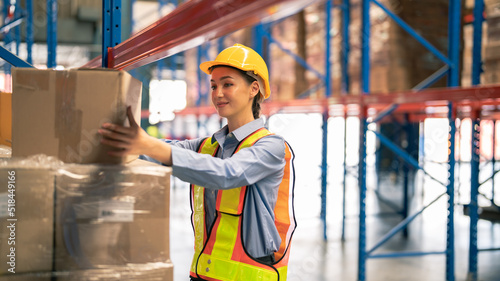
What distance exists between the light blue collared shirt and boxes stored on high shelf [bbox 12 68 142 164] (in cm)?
28

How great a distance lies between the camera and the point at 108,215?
162 centimetres

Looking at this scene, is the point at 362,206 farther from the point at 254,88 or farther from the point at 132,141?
the point at 132,141

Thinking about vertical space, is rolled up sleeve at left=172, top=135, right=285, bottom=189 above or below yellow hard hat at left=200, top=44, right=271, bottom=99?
below

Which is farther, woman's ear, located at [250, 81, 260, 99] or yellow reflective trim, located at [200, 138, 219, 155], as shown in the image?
yellow reflective trim, located at [200, 138, 219, 155]

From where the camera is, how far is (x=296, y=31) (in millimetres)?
9414

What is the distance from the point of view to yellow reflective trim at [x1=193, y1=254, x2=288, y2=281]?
212cm

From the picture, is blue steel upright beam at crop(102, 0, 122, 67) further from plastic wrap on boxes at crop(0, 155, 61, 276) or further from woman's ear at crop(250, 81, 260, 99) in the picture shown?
plastic wrap on boxes at crop(0, 155, 61, 276)

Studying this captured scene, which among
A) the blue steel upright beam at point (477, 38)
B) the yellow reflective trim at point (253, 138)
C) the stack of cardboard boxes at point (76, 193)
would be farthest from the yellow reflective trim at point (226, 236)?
the blue steel upright beam at point (477, 38)

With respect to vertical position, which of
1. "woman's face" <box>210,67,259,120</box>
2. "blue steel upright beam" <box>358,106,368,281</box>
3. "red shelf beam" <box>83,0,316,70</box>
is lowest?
"blue steel upright beam" <box>358,106,368,281</box>

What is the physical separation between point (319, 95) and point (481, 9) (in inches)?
157

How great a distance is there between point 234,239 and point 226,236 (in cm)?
5

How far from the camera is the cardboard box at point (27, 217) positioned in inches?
62.9

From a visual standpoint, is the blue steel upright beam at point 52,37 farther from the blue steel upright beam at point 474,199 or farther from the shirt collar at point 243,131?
the blue steel upright beam at point 474,199

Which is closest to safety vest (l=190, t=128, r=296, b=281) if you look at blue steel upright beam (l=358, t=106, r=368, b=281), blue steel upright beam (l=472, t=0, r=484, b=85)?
blue steel upright beam (l=358, t=106, r=368, b=281)
